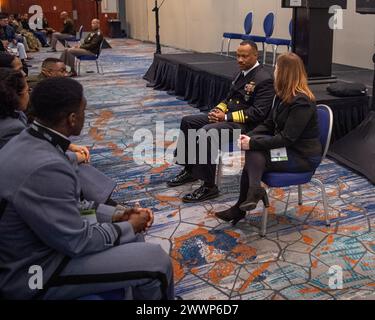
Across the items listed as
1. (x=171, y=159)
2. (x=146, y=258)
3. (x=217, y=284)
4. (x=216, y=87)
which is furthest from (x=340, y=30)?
(x=146, y=258)

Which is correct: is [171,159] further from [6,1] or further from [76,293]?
[6,1]

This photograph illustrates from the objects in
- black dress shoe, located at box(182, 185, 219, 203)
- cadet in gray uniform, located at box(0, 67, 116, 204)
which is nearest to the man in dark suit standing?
black dress shoe, located at box(182, 185, 219, 203)

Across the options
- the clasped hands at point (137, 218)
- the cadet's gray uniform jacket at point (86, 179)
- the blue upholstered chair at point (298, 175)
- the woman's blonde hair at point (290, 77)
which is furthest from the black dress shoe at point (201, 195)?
the clasped hands at point (137, 218)

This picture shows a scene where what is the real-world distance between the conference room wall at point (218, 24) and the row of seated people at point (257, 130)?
11.6 ft

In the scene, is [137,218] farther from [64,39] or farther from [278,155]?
[64,39]

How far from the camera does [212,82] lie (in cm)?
587

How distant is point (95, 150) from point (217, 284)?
8.38 feet

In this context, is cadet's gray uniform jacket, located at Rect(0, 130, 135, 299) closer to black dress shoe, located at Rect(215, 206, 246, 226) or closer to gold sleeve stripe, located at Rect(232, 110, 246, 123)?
black dress shoe, located at Rect(215, 206, 246, 226)

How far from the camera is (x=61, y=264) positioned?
56.6 inches

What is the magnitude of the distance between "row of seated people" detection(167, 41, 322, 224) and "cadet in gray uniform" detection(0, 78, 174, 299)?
1.17 metres

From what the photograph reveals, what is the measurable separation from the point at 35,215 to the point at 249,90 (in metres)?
2.22

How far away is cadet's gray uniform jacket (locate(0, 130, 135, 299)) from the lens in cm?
132

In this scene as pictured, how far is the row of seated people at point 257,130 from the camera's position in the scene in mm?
2584

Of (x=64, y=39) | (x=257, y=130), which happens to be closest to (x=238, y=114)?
(x=257, y=130)
